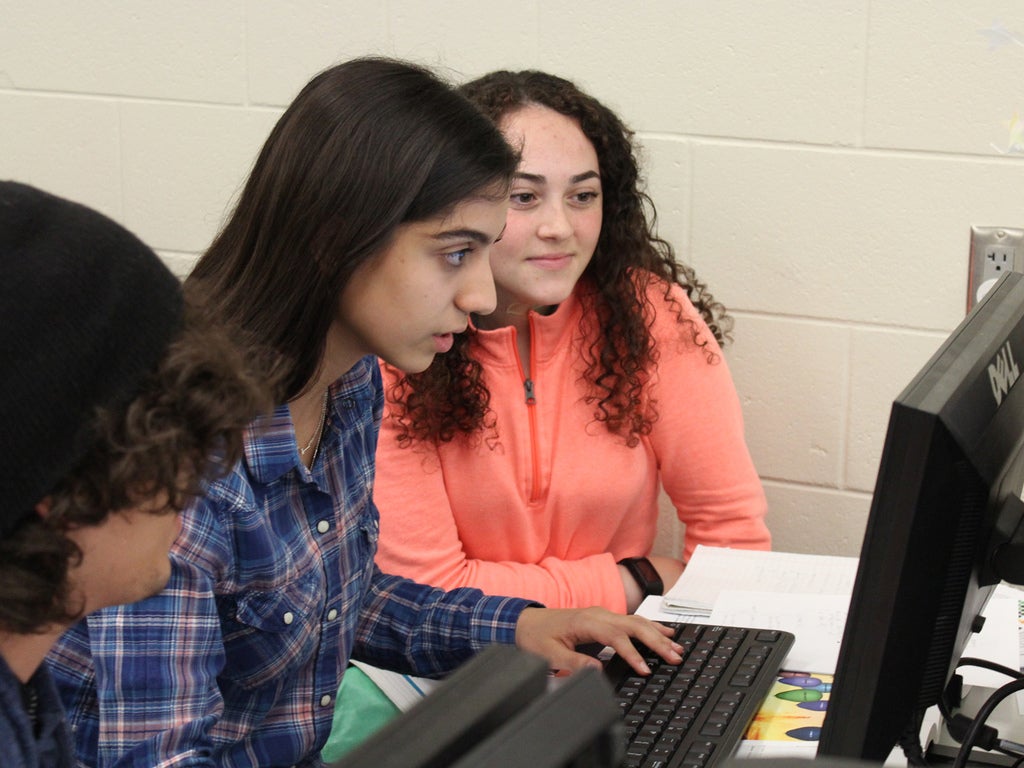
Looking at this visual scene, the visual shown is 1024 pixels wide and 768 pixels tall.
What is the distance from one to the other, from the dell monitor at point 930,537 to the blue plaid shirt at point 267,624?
52 centimetres

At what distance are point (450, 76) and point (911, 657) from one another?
162 cm

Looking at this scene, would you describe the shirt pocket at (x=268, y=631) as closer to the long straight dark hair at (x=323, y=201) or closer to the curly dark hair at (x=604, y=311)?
the long straight dark hair at (x=323, y=201)

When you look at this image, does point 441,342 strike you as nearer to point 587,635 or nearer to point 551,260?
point 587,635

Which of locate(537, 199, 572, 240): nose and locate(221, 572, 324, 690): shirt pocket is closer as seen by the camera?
locate(221, 572, 324, 690): shirt pocket

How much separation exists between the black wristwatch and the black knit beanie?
109 centimetres

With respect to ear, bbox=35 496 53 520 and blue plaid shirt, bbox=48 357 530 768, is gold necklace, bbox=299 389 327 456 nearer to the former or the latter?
blue plaid shirt, bbox=48 357 530 768

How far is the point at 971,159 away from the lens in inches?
77.7

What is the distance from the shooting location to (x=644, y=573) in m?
1.72

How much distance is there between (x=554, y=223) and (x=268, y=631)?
843 mm

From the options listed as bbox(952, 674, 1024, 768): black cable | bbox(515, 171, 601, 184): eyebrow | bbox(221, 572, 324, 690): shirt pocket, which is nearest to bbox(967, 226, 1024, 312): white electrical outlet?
bbox(515, 171, 601, 184): eyebrow

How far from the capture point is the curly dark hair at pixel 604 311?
1788mm

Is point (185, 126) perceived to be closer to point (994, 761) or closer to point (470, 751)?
point (994, 761)

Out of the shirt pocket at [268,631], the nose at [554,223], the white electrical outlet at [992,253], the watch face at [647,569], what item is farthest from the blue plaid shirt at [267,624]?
the white electrical outlet at [992,253]

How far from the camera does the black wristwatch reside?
66.1 inches
